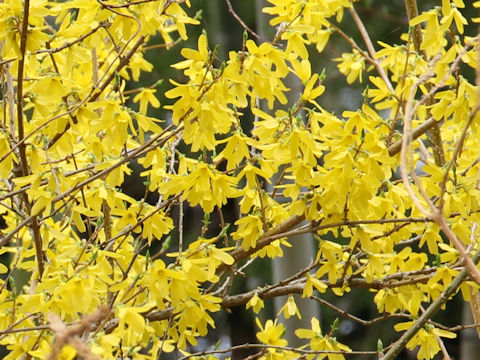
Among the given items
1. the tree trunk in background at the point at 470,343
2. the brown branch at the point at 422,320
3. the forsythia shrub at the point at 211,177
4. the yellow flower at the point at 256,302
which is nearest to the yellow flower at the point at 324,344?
the forsythia shrub at the point at 211,177

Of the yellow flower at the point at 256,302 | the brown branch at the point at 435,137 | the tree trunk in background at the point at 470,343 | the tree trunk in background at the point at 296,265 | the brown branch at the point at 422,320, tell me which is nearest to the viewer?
the brown branch at the point at 422,320

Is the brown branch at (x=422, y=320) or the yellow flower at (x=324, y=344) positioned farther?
the yellow flower at (x=324, y=344)

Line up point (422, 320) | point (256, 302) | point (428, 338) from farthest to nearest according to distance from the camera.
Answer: point (256, 302) → point (428, 338) → point (422, 320)

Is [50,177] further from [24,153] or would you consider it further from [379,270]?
[379,270]

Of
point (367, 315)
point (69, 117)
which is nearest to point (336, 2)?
point (69, 117)

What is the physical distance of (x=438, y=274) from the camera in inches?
66.8

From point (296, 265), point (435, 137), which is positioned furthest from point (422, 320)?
point (296, 265)

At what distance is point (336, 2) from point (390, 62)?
0.29m

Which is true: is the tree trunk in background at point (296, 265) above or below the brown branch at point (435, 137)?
below

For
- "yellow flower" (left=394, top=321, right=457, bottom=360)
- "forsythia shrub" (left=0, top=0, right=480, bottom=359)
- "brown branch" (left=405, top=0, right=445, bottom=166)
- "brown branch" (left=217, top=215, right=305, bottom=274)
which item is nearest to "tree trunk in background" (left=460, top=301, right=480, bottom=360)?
"brown branch" (left=405, top=0, right=445, bottom=166)

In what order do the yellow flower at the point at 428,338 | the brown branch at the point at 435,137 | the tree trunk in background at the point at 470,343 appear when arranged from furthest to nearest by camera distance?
1. the tree trunk in background at the point at 470,343
2. the brown branch at the point at 435,137
3. the yellow flower at the point at 428,338

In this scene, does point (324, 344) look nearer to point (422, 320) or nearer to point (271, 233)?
point (271, 233)

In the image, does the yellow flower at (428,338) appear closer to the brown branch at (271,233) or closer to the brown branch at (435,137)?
the brown branch at (271,233)

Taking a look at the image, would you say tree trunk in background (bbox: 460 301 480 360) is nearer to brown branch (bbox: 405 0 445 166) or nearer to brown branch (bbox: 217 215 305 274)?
brown branch (bbox: 405 0 445 166)
